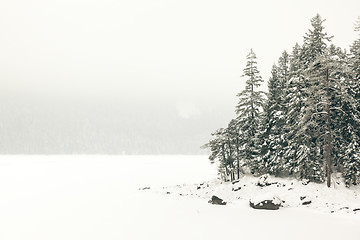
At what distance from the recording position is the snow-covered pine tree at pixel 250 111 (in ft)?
104

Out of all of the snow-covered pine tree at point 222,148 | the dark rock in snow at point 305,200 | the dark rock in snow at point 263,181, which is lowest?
the dark rock in snow at point 305,200

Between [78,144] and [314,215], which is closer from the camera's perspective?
[314,215]

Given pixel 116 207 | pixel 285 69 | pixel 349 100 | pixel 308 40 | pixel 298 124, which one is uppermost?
pixel 308 40

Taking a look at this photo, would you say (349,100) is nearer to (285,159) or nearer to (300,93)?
(300,93)

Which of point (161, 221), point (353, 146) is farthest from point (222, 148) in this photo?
point (161, 221)

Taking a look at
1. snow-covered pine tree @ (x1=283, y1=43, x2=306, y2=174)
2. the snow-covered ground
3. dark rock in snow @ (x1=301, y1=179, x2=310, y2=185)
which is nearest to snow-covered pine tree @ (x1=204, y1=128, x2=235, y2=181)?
snow-covered pine tree @ (x1=283, y1=43, x2=306, y2=174)

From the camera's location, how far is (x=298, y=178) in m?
26.5

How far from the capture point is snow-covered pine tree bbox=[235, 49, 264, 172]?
104 feet

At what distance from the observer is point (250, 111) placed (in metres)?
31.9

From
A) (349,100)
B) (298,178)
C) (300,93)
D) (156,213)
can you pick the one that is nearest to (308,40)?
(300,93)

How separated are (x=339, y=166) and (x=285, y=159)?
17.7ft

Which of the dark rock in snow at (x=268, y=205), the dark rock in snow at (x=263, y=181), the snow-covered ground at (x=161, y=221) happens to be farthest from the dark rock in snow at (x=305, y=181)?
the dark rock in snow at (x=268, y=205)

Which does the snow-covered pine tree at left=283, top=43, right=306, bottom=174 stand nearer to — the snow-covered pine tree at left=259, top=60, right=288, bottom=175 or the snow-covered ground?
the snow-covered pine tree at left=259, top=60, right=288, bottom=175

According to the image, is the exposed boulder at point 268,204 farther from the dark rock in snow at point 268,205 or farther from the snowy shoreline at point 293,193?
the snowy shoreline at point 293,193
